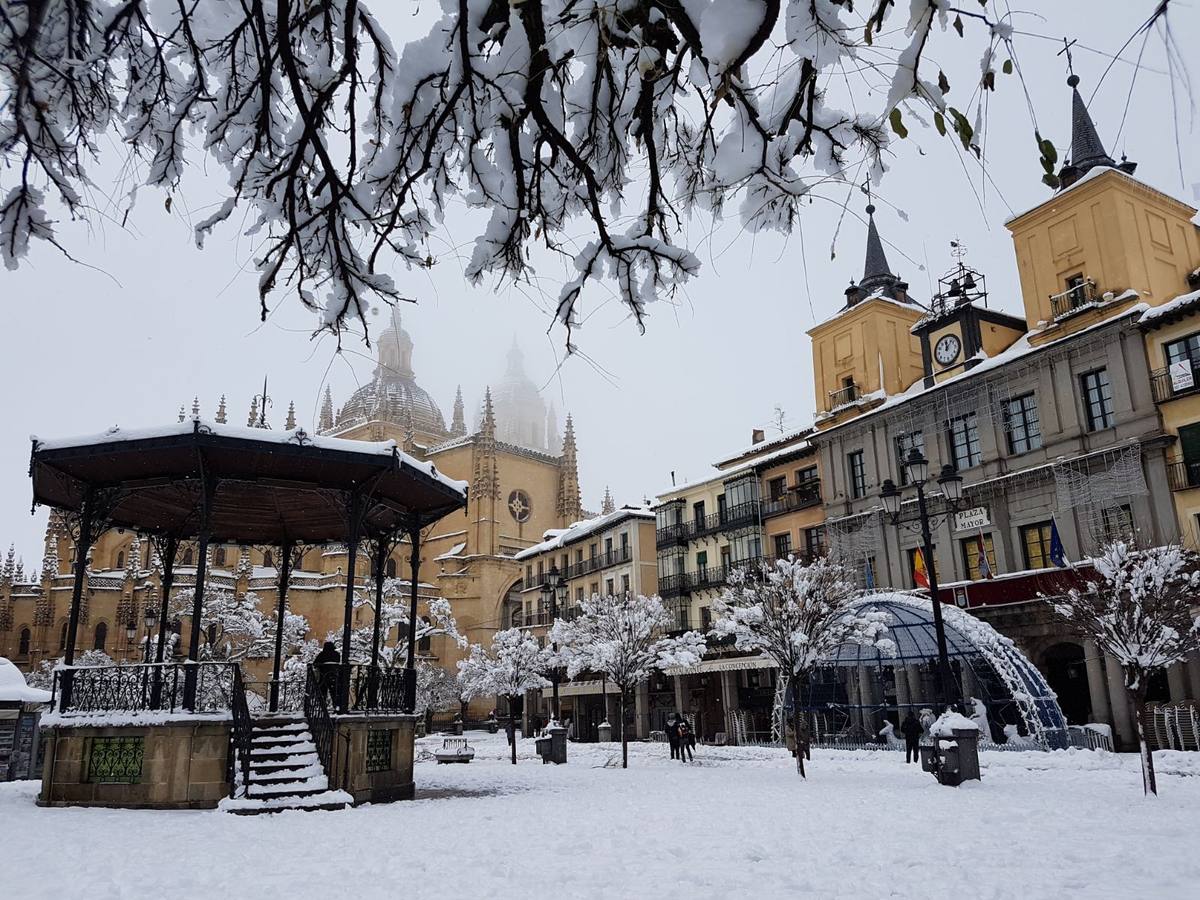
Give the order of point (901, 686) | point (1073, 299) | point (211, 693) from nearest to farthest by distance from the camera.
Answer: point (211, 693) < point (1073, 299) < point (901, 686)

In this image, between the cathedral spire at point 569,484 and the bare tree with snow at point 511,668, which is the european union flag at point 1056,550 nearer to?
the bare tree with snow at point 511,668

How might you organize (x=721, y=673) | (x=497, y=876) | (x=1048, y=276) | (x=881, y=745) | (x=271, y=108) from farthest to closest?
(x=721, y=673) → (x=1048, y=276) → (x=881, y=745) → (x=497, y=876) → (x=271, y=108)

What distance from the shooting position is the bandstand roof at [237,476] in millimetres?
13711

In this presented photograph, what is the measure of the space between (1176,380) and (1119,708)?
9048 millimetres

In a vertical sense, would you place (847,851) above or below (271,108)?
below

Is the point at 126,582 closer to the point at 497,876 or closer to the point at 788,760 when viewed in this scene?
the point at 788,760

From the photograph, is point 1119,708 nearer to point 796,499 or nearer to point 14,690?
point 796,499

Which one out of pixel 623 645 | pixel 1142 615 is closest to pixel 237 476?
pixel 623 645

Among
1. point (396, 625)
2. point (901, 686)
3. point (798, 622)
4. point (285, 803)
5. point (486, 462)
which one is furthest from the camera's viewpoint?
point (486, 462)

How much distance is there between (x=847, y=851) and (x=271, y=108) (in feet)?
25.0

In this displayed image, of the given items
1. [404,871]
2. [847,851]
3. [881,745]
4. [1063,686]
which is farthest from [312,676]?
[1063,686]

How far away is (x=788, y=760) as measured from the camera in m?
23.9

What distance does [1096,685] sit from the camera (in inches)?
961

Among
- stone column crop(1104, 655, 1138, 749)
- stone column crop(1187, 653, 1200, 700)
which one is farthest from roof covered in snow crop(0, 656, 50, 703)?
stone column crop(1187, 653, 1200, 700)
